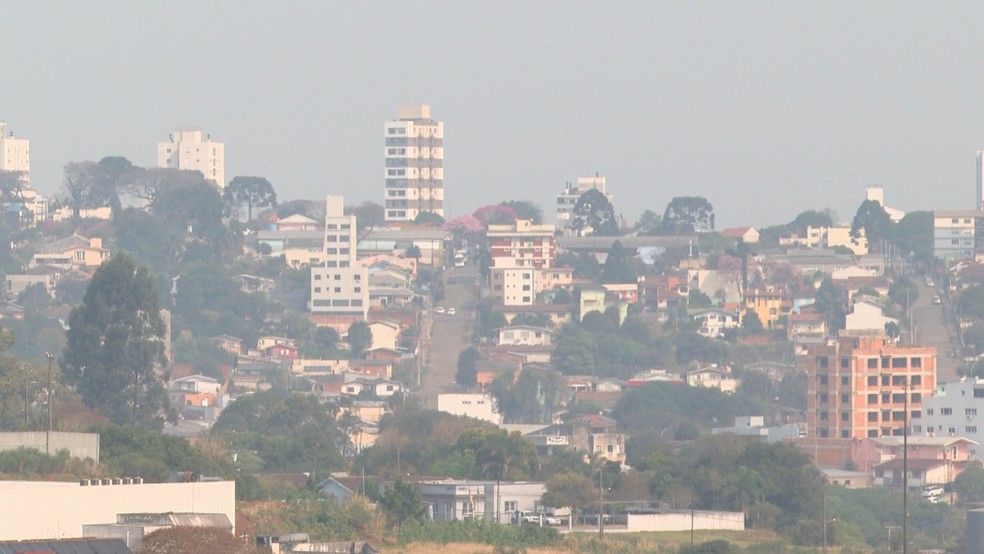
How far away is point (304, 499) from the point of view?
41.9 m

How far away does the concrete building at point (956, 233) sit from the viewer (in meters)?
160

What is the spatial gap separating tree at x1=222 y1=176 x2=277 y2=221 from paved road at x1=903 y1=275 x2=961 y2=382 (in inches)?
1754

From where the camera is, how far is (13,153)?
19175cm

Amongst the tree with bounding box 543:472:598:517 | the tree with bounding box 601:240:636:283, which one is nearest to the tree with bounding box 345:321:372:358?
the tree with bounding box 601:240:636:283

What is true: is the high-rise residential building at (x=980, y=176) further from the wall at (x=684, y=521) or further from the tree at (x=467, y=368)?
the wall at (x=684, y=521)

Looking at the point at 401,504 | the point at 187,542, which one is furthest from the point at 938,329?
the point at 187,542

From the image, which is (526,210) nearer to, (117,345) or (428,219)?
(428,219)

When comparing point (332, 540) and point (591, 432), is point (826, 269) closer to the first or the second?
point (591, 432)

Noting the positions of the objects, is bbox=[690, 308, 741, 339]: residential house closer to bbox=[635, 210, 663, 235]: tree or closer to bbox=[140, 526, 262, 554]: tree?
→ bbox=[635, 210, 663, 235]: tree

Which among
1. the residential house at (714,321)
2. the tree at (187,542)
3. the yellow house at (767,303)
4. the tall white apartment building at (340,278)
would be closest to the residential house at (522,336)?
the tall white apartment building at (340,278)

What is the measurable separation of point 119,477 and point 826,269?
123 metres

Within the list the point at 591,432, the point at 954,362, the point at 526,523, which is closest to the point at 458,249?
the point at 954,362

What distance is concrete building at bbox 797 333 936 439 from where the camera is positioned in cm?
10162

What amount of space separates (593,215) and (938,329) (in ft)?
139
